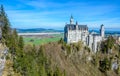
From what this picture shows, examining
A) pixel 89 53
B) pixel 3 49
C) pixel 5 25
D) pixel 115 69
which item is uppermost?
pixel 5 25

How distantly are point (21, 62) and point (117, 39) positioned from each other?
99.0 metres

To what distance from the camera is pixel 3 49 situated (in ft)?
216

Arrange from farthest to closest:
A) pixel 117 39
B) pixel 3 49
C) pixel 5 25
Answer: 1. pixel 117 39
2. pixel 5 25
3. pixel 3 49

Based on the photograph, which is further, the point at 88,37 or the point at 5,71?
the point at 88,37

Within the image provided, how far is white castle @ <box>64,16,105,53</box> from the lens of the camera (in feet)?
427

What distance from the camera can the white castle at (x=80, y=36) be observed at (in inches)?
5128

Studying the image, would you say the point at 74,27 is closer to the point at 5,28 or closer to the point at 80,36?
the point at 80,36

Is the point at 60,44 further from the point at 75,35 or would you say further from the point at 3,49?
the point at 3,49

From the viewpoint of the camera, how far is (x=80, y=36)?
434 feet

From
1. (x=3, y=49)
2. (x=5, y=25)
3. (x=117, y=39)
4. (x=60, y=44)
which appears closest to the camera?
(x=3, y=49)

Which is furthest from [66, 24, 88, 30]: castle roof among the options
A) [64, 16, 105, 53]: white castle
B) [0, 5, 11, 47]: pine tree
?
[0, 5, 11, 47]: pine tree

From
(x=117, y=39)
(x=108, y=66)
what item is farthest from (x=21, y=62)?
(x=117, y=39)

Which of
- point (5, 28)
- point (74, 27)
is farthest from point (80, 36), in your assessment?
point (5, 28)

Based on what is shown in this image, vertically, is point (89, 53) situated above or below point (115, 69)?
above
